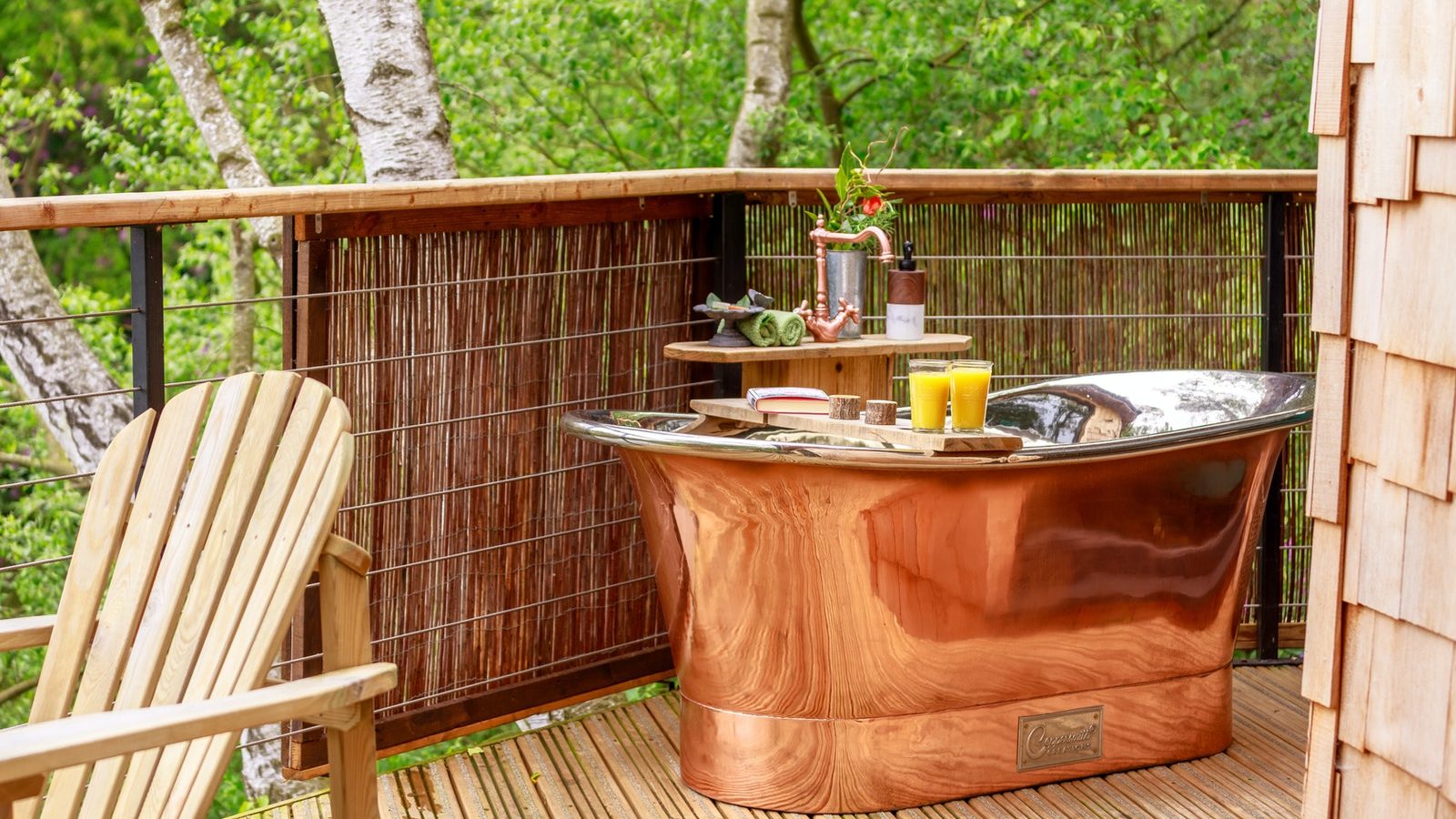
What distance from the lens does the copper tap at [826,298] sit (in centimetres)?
331

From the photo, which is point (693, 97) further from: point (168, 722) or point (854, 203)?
point (168, 722)

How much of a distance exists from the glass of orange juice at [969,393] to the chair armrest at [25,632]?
63.0 inches

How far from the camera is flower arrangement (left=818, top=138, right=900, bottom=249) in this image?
11.0 ft

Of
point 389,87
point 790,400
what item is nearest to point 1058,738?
point 790,400

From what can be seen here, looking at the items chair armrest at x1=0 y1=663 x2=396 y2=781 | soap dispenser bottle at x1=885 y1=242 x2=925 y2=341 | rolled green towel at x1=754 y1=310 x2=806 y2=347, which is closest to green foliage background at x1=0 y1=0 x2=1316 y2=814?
soap dispenser bottle at x1=885 y1=242 x2=925 y2=341

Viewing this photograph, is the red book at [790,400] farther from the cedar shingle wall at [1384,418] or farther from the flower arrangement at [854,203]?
the cedar shingle wall at [1384,418]

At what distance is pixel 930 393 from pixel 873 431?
0.13m

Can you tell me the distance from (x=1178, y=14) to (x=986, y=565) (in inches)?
237

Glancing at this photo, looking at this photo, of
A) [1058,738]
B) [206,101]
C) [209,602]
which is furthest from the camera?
[206,101]

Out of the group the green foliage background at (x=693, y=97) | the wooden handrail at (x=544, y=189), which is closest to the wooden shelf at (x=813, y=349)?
the wooden handrail at (x=544, y=189)

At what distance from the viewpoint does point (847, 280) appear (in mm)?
3355

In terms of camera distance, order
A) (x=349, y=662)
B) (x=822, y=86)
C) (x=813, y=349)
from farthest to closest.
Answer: (x=822, y=86) < (x=813, y=349) < (x=349, y=662)

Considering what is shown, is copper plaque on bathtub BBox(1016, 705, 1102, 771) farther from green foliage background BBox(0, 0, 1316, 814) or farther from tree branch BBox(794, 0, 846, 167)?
tree branch BBox(794, 0, 846, 167)

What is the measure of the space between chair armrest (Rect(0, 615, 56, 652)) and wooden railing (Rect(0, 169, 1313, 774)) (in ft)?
2.28
